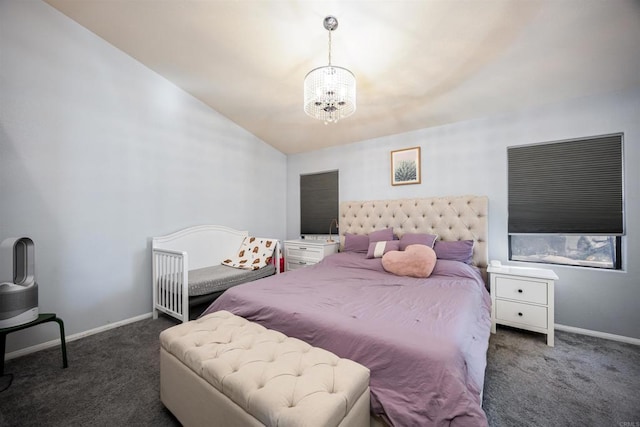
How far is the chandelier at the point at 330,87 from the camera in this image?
1804mm

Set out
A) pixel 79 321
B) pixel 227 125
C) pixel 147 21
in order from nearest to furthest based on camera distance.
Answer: pixel 147 21
pixel 79 321
pixel 227 125

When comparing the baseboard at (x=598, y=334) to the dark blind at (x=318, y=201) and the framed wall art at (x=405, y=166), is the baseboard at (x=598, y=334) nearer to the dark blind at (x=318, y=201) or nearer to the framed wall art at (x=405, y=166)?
the framed wall art at (x=405, y=166)

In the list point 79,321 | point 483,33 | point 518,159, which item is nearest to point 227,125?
point 79,321

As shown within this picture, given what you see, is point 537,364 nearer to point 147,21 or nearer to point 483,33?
point 483,33

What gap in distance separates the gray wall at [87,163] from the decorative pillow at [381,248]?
2.26m

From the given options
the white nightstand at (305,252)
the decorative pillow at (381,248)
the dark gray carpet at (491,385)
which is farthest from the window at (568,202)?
the white nightstand at (305,252)

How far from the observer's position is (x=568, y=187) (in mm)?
2410

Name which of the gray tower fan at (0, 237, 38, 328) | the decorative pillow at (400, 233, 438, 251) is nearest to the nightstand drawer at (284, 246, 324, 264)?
the decorative pillow at (400, 233, 438, 251)

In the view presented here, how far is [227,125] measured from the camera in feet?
11.8

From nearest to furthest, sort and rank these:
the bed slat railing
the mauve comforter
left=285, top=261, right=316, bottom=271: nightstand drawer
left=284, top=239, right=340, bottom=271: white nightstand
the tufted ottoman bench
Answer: the tufted ottoman bench < the mauve comforter < the bed slat railing < left=284, top=239, right=340, bottom=271: white nightstand < left=285, top=261, right=316, bottom=271: nightstand drawer

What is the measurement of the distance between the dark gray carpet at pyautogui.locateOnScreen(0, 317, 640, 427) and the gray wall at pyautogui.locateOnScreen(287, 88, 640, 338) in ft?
0.99

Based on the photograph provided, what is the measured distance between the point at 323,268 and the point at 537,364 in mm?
1894

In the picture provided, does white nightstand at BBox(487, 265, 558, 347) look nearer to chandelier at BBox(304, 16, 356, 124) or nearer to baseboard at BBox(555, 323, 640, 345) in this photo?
baseboard at BBox(555, 323, 640, 345)

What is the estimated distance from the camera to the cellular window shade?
225 centimetres
